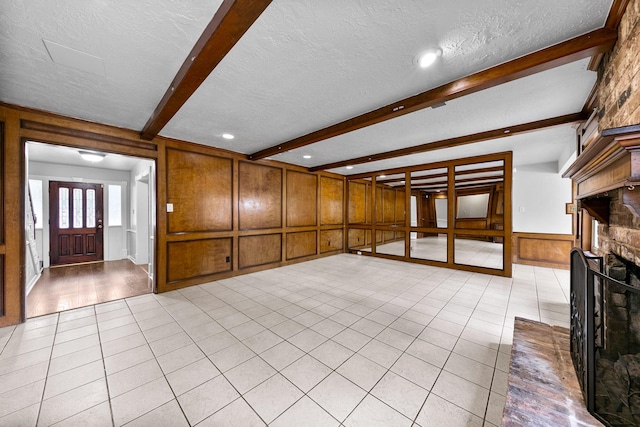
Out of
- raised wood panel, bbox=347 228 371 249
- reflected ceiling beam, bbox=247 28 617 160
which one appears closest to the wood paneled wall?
raised wood panel, bbox=347 228 371 249

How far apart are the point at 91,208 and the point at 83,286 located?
3.12 m

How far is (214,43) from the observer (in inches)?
58.6

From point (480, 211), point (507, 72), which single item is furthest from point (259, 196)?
point (480, 211)

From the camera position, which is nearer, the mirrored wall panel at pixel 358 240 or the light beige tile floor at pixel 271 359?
the light beige tile floor at pixel 271 359

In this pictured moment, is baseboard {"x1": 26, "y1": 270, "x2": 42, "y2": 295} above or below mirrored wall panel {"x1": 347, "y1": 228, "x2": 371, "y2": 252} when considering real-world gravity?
below

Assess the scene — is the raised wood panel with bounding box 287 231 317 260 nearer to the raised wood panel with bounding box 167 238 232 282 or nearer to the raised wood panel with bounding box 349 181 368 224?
the raised wood panel with bounding box 167 238 232 282

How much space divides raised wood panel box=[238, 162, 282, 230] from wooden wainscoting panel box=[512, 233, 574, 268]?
5778 mm

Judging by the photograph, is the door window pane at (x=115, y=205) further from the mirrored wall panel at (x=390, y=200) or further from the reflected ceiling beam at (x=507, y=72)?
the mirrored wall panel at (x=390, y=200)

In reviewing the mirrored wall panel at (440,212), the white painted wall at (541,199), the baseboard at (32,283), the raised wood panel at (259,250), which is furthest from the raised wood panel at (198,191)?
the white painted wall at (541,199)

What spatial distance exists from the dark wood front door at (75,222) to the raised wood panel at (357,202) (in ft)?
23.0

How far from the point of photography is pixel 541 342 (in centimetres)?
181

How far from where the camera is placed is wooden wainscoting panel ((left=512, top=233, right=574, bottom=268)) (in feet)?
16.5

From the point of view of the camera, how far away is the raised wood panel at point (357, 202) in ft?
24.9

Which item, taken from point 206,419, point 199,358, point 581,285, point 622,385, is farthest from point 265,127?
point 622,385
